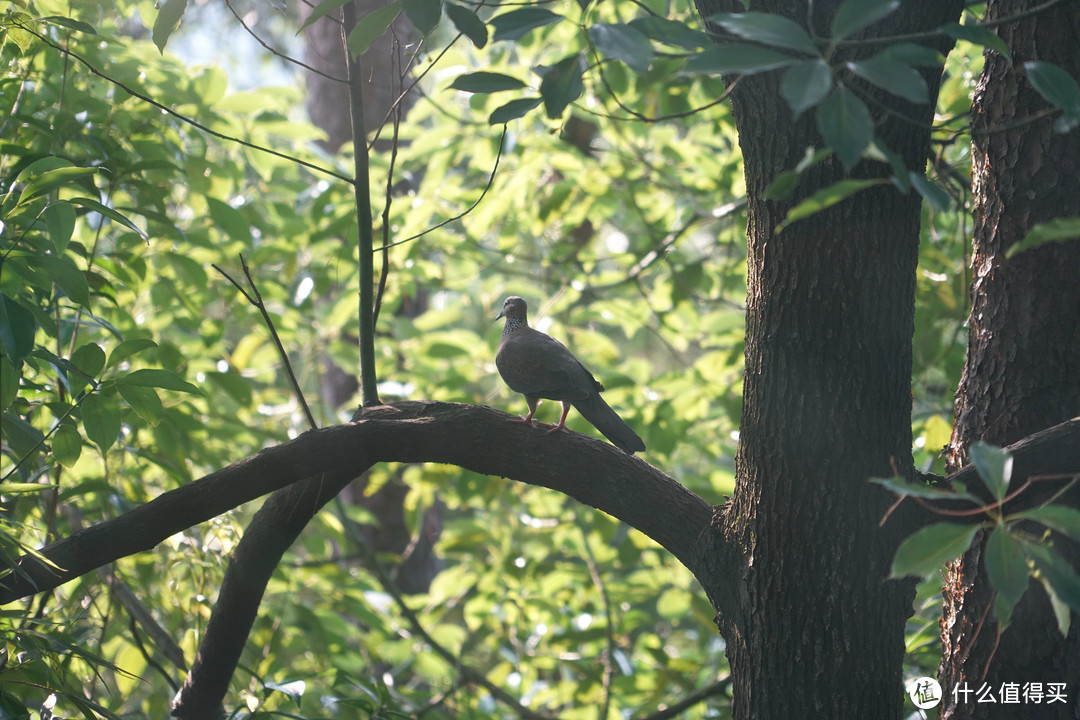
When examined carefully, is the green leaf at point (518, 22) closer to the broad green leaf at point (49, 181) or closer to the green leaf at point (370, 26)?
the green leaf at point (370, 26)

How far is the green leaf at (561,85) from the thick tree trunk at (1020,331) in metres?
1.24

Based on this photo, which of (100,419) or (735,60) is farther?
(100,419)

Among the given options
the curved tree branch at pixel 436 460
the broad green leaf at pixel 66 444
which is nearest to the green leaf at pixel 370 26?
the curved tree branch at pixel 436 460

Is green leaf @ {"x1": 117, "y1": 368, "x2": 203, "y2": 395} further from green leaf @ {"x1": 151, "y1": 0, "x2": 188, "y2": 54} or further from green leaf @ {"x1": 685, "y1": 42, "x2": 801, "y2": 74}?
green leaf @ {"x1": 685, "y1": 42, "x2": 801, "y2": 74}

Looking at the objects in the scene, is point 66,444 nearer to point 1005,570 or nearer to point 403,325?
point 1005,570

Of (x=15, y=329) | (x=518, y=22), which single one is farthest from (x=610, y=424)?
(x=15, y=329)

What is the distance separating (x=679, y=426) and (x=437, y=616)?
1840mm

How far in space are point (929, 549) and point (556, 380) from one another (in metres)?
1.76

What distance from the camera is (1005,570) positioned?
1015 mm

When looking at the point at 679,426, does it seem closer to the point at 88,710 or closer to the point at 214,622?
the point at 214,622

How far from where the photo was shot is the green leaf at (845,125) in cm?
97

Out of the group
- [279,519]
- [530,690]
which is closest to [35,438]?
[279,519]

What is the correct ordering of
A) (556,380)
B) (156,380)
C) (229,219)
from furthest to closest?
(229,219) → (556,380) → (156,380)

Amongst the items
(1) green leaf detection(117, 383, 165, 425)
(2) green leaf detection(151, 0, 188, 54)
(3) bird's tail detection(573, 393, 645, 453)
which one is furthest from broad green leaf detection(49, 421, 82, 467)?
(3) bird's tail detection(573, 393, 645, 453)
